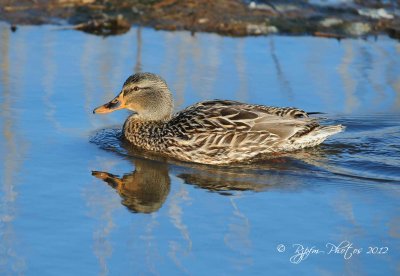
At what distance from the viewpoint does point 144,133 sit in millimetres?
10031

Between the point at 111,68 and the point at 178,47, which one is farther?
the point at 178,47

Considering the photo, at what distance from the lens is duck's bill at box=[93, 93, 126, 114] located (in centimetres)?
995

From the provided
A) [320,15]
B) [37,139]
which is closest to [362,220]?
[37,139]

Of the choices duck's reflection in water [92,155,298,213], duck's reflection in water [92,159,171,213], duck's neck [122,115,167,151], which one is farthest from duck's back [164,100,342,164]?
duck's reflection in water [92,159,171,213]

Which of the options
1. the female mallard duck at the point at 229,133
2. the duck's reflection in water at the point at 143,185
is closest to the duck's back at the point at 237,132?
the female mallard duck at the point at 229,133

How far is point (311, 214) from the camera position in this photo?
7598 mm

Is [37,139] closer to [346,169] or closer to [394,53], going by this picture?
[346,169]

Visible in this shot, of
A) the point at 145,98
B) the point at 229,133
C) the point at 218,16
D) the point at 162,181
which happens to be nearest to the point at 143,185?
the point at 162,181

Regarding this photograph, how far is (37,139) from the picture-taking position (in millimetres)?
9484

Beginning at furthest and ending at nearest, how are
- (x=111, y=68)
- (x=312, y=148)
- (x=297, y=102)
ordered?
1. (x=111, y=68)
2. (x=297, y=102)
3. (x=312, y=148)

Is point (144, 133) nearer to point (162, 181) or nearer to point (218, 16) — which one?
point (162, 181)

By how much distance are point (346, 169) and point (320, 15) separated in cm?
596

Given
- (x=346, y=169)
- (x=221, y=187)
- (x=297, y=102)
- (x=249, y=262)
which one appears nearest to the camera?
(x=249, y=262)

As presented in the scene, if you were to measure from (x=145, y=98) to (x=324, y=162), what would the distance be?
207 centimetres
